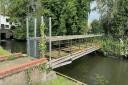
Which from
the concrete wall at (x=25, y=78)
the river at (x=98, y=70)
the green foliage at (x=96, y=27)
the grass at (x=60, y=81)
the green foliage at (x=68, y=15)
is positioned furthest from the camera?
the green foliage at (x=96, y=27)

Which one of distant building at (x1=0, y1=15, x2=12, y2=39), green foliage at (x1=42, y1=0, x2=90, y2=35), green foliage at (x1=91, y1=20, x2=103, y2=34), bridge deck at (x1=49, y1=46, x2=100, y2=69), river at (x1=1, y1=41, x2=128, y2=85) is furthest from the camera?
distant building at (x1=0, y1=15, x2=12, y2=39)

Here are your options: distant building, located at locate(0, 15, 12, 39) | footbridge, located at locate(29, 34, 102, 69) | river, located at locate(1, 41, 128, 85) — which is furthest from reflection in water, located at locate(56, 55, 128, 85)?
distant building, located at locate(0, 15, 12, 39)

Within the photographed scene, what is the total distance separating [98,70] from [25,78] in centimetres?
1165

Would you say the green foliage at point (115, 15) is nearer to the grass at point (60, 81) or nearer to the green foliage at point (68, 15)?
the green foliage at point (68, 15)

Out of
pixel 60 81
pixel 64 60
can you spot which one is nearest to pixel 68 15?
pixel 64 60

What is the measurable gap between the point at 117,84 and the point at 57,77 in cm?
526

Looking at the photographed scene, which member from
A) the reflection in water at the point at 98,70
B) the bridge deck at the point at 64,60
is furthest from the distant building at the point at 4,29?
the bridge deck at the point at 64,60

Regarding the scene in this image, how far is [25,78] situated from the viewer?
451 inches

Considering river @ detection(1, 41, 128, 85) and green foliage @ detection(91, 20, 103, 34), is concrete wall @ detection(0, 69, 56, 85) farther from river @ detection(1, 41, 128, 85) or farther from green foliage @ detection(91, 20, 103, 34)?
green foliage @ detection(91, 20, 103, 34)

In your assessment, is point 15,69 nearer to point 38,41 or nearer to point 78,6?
point 38,41

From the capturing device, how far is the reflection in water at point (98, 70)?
61.3ft

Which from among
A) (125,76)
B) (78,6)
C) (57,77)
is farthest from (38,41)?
(78,6)

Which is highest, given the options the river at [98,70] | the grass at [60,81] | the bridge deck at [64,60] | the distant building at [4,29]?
the distant building at [4,29]

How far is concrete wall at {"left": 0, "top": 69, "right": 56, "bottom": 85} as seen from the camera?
1038cm
